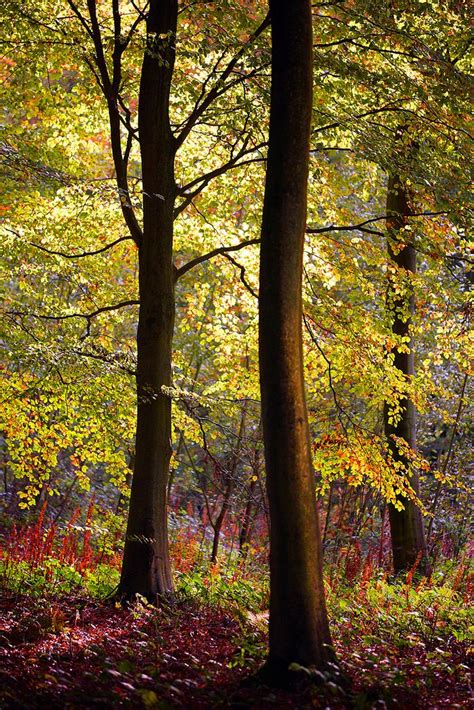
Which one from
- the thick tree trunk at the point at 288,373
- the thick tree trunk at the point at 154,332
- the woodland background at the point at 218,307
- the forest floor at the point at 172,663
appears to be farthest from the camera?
the thick tree trunk at the point at 154,332

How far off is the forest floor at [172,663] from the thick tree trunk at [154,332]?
0.63 metres

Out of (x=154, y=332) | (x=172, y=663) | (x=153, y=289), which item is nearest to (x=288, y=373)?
(x=172, y=663)

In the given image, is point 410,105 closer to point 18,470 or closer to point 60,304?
point 60,304

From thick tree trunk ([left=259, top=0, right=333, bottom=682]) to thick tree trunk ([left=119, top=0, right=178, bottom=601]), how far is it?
3.16 meters

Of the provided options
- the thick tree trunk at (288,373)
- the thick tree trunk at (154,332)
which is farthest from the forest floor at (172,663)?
the thick tree trunk at (154,332)

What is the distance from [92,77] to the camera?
9.90 metres

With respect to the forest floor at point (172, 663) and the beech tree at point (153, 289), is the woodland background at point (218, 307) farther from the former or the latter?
Answer: the beech tree at point (153, 289)

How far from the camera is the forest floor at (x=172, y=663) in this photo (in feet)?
14.3

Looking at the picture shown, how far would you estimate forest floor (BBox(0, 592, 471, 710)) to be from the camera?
4.34 m

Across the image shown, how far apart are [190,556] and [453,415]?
6294mm

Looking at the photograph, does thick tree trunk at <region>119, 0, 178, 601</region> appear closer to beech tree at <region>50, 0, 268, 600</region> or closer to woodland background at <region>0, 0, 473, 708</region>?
beech tree at <region>50, 0, 268, 600</region>

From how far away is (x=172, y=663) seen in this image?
537 centimetres

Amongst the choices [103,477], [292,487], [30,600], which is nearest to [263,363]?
[292,487]

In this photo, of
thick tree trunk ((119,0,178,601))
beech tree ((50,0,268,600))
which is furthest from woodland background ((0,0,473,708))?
thick tree trunk ((119,0,178,601))
